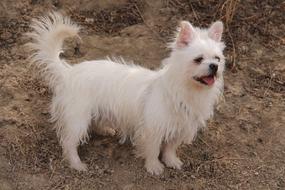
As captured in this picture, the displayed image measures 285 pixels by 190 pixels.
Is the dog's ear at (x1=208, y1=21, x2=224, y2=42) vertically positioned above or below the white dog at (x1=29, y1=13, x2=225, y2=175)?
above

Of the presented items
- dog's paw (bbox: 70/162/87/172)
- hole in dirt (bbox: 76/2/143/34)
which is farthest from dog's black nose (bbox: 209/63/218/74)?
hole in dirt (bbox: 76/2/143/34)

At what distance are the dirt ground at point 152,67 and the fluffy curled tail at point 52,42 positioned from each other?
0.54m

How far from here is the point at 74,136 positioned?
15.2 feet

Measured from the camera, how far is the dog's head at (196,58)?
4.18 metres

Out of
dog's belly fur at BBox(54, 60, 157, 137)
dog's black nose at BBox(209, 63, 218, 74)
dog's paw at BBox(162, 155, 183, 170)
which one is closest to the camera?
dog's black nose at BBox(209, 63, 218, 74)

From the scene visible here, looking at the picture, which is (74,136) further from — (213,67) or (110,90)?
(213,67)

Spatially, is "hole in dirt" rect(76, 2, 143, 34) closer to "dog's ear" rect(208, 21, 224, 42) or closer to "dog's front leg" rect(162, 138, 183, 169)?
"dog's front leg" rect(162, 138, 183, 169)

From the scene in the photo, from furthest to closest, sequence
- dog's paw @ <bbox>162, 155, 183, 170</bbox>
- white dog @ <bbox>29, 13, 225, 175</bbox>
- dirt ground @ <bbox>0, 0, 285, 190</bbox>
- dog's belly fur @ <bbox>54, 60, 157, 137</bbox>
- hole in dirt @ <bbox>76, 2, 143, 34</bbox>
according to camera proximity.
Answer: hole in dirt @ <bbox>76, 2, 143, 34</bbox> → dog's paw @ <bbox>162, 155, 183, 170</bbox> → dirt ground @ <bbox>0, 0, 285, 190</bbox> → dog's belly fur @ <bbox>54, 60, 157, 137</bbox> → white dog @ <bbox>29, 13, 225, 175</bbox>

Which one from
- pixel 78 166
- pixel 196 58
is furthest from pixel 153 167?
pixel 196 58

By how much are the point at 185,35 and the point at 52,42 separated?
1108 mm

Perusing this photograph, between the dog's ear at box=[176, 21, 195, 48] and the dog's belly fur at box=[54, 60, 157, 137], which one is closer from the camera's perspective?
the dog's ear at box=[176, 21, 195, 48]

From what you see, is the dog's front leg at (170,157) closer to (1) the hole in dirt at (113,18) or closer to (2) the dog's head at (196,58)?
(2) the dog's head at (196,58)

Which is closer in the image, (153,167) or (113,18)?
(153,167)

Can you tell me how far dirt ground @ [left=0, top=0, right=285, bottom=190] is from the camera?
15.5ft
